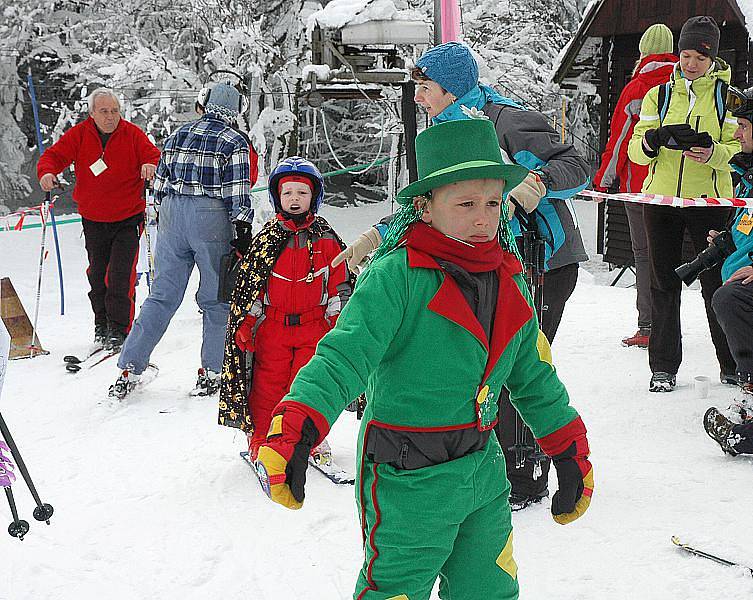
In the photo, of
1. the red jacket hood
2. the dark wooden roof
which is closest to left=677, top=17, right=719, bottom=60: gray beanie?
the red jacket hood

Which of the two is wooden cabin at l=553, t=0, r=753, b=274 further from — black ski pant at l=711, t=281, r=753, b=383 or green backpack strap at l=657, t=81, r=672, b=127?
black ski pant at l=711, t=281, r=753, b=383

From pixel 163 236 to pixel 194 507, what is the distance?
2327 mm

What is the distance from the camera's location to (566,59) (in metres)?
12.2

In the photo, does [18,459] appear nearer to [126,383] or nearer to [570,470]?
[570,470]

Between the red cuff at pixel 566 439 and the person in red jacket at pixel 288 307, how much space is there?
82.1 inches

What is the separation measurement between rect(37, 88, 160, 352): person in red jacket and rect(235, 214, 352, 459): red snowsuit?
3.33m

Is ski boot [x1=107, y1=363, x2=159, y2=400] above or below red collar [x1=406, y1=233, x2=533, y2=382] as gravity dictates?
below

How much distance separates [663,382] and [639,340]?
1.25 m

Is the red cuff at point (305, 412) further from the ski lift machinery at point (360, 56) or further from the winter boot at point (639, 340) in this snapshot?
the ski lift machinery at point (360, 56)

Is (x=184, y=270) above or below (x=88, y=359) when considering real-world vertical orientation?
above

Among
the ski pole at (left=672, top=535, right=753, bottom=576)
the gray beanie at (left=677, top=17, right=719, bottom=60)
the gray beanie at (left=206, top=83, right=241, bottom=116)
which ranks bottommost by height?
the ski pole at (left=672, top=535, right=753, bottom=576)

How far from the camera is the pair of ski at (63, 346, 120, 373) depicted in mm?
6934

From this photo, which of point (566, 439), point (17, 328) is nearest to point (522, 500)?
point (566, 439)

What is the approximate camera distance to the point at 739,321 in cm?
448
